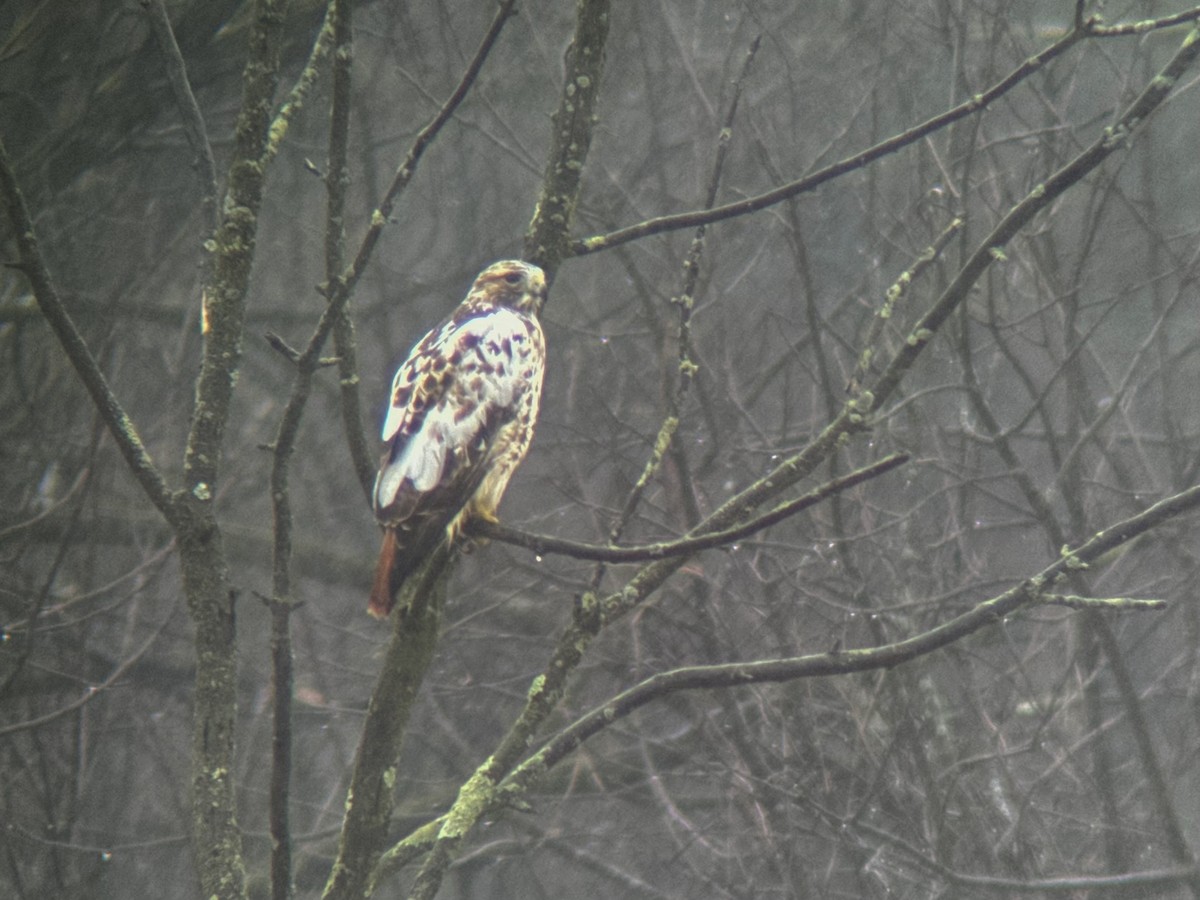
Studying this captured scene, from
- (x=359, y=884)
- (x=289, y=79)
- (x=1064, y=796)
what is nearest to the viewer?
(x=359, y=884)

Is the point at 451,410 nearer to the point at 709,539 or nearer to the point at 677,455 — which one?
the point at 709,539

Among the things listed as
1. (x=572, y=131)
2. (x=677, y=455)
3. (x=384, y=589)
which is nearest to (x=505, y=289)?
(x=572, y=131)

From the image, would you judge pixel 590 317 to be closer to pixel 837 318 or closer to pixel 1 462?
pixel 837 318

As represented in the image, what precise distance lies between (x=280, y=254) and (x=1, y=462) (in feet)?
5.57

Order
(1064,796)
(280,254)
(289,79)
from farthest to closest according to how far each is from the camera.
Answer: (280,254) < (289,79) < (1064,796)

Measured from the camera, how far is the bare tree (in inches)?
203

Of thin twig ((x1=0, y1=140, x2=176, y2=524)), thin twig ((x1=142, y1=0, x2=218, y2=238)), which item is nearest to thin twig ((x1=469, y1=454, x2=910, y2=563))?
thin twig ((x1=0, y1=140, x2=176, y2=524))

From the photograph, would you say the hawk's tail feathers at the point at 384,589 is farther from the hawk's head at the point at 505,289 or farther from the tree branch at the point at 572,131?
the hawk's head at the point at 505,289

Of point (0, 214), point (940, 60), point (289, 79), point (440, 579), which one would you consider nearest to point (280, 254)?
point (289, 79)

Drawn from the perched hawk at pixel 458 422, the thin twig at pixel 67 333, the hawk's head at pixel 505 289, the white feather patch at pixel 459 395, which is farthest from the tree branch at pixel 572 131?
the thin twig at pixel 67 333

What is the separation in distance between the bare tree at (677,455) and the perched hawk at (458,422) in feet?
5.13

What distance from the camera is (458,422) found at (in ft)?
9.26

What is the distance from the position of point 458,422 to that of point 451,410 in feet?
0.12

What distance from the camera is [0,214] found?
5.77m
